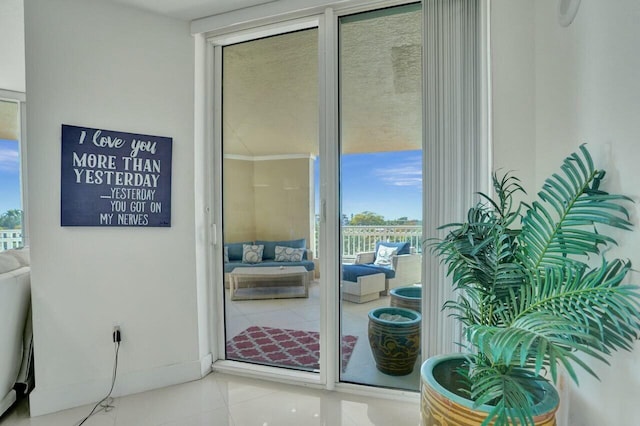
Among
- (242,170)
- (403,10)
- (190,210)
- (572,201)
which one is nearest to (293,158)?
(242,170)

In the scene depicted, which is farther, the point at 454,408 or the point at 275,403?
the point at 275,403

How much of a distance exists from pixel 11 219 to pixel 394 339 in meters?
4.06

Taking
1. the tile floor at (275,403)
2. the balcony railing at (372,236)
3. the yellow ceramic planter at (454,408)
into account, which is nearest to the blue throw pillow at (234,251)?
the tile floor at (275,403)

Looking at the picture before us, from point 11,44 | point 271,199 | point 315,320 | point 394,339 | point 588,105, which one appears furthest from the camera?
point 11,44

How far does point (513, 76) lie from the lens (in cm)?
159

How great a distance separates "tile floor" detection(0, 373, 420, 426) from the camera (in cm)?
183

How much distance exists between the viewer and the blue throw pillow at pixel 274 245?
7.56 ft

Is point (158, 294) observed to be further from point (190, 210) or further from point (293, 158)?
point (293, 158)

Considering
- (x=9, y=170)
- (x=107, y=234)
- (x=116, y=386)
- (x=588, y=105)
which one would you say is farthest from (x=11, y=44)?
(x=588, y=105)

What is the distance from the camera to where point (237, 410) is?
194 centimetres

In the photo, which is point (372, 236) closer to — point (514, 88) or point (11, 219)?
point (514, 88)

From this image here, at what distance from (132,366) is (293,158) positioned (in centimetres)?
177

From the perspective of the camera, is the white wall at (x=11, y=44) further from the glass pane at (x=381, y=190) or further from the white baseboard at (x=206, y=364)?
the white baseboard at (x=206, y=364)

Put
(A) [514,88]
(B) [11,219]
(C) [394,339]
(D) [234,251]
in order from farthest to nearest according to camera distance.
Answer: (B) [11,219] → (D) [234,251] → (C) [394,339] → (A) [514,88]
